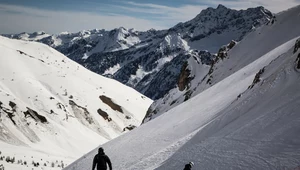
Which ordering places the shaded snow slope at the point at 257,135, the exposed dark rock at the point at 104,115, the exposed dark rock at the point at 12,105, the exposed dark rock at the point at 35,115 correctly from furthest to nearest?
the exposed dark rock at the point at 104,115
the exposed dark rock at the point at 35,115
the exposed dark rock at the point at 12,105
the shaded snow slope at the point at 257,135

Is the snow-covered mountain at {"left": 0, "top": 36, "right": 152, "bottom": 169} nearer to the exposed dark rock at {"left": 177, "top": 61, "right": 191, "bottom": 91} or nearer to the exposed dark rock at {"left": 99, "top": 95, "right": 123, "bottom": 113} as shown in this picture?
the exposed dark rock at {"left": 99, "top": 95, "right": 123, "bottom": 113}

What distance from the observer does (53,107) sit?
3962 centimetres

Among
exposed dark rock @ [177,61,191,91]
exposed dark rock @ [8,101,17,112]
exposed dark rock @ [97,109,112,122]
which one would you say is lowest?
exposed dark rock @ [97,109,112,122]

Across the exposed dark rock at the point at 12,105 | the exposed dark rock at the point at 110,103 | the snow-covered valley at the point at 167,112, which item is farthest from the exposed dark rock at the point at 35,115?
the exposed dark rock at the point at 110,103

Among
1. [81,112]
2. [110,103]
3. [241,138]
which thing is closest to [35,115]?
[81,112]

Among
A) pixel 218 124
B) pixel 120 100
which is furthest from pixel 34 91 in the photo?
pixel 218 124

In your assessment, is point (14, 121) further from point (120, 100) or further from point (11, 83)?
point (120, 100)

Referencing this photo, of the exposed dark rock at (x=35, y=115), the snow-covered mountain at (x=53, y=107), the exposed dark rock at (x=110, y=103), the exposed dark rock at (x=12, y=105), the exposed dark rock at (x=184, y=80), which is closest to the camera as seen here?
the snow-covered mountain at (x=53, y=107)

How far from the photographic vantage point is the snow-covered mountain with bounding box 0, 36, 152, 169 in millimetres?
31469

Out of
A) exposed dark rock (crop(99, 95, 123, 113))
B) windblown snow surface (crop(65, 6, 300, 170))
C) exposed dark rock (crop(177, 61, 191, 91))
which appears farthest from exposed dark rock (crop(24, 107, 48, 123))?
exposed dark rock (crop(177, 61, 191, 91))

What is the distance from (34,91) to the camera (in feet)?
131

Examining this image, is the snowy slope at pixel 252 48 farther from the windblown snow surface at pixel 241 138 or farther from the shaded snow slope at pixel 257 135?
the shaded snow slope at pixel 257 135

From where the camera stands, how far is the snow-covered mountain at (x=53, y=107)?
1239 inches

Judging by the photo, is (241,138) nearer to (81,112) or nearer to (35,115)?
(35,115)
